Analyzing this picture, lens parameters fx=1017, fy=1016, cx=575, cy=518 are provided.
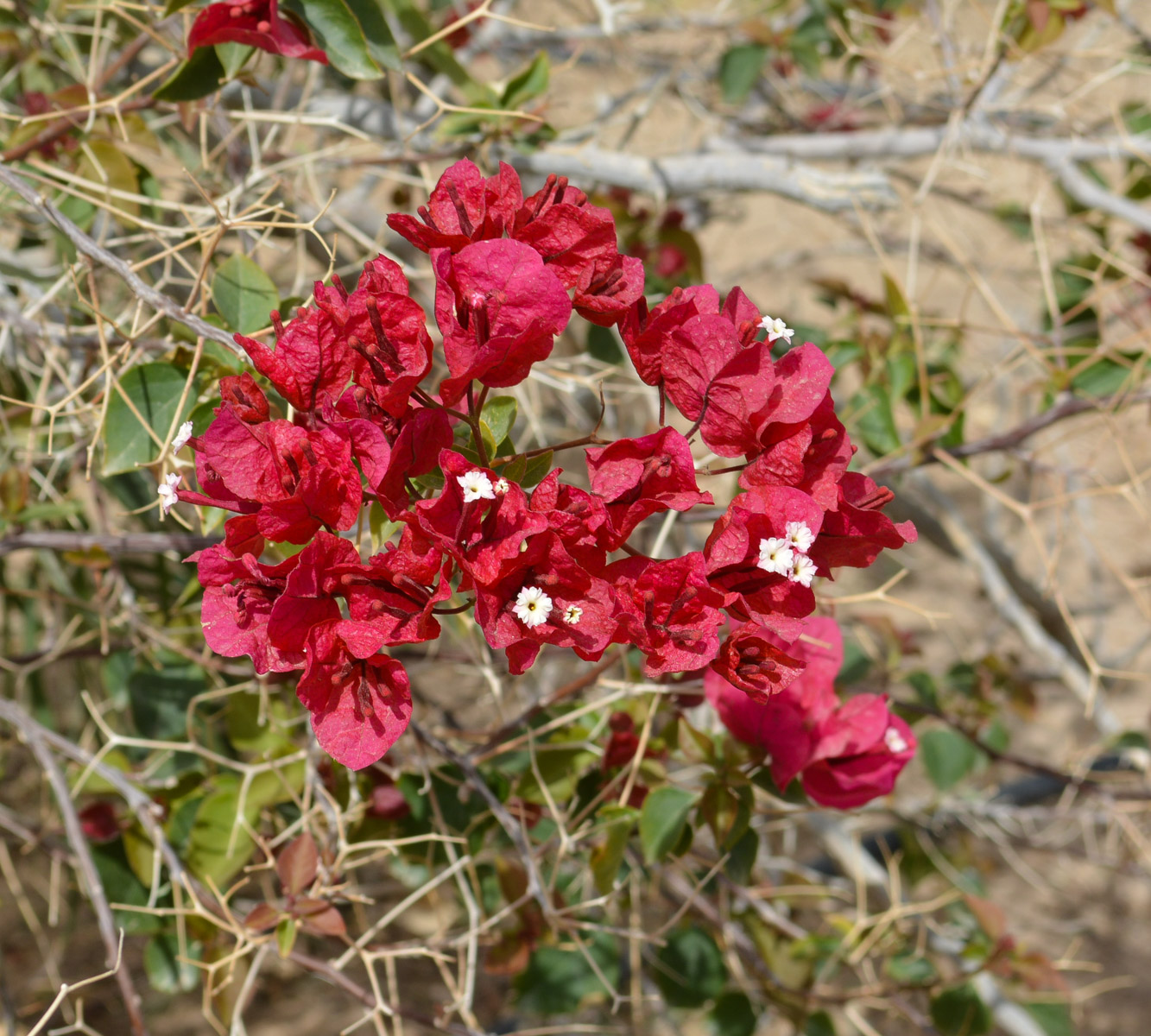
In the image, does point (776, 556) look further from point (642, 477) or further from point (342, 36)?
point (342, 36)

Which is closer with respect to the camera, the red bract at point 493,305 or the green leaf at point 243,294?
the red bract at point 493,305

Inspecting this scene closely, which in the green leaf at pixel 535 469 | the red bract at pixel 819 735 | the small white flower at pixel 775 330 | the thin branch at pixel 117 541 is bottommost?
the red bract at pixel 819 735

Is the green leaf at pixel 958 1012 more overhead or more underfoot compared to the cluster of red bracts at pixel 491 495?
more underfoot

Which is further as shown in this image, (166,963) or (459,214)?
(166,963)

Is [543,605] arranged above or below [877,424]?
above

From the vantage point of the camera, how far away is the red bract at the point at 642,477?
49cm

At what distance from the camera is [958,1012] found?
3.47 ft

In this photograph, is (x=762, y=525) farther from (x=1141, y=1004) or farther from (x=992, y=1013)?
(x=1141, y=1004)

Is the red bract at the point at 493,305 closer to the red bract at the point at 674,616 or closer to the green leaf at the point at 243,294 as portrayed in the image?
the red bract at the point at 674,616

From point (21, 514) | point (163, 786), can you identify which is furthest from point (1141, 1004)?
point (21, 514)

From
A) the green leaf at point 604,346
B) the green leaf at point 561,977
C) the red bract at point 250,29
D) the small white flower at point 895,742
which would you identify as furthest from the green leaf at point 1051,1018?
the red bract at point 250,29

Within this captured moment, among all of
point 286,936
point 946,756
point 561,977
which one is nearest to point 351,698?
point 286,936

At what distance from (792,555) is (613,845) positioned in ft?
1.23

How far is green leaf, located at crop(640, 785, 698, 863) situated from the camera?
0.71 metres
